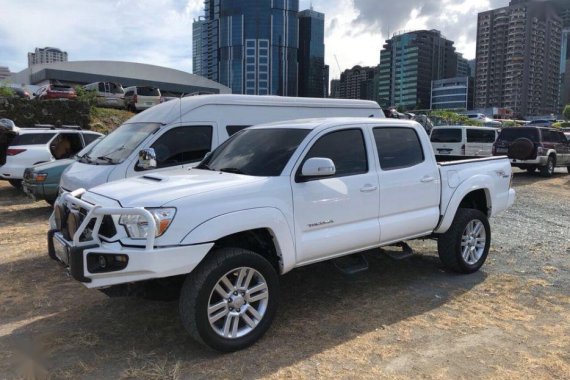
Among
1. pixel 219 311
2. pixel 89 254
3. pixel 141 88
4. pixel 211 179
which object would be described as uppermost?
pixel 141 88

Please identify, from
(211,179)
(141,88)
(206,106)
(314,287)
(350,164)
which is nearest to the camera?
(211,179)

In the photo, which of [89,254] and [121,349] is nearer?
[89,254]

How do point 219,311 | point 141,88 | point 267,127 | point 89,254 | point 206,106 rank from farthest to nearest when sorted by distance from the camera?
point 141,88, point 206,106, point 267,127, point 219,311, point 89,254

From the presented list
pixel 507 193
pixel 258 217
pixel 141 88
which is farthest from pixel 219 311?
pixel 141 88

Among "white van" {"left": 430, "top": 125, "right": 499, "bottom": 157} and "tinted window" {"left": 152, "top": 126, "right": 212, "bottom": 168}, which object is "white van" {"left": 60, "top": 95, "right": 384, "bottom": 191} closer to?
"tinted window" {"left": 152, "top": 126, "right": 212, "bottom": 168}

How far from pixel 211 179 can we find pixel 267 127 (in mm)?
1175

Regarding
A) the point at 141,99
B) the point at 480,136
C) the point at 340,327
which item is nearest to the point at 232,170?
the point at 340,327

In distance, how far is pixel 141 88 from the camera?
91.5ft

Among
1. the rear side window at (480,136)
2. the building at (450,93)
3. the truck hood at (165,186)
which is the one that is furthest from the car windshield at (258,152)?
the building at (450,93)

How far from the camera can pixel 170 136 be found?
24.8ft

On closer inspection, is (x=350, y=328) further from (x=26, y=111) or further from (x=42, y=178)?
(x=26, y=111)

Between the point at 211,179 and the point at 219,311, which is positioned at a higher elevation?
the point at 211,179

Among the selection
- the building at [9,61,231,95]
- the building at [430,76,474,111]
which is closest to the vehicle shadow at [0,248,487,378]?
the building at [9,61,231,95]

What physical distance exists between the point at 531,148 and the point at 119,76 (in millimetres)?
60392
